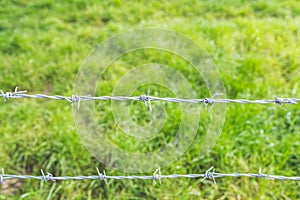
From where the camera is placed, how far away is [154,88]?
333 cm

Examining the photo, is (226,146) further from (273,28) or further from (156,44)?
(273,28)

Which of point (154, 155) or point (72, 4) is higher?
point (72, 4)

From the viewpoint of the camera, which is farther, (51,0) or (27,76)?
(51,0)

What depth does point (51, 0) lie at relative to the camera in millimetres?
4918

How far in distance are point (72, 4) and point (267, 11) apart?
2745 mm

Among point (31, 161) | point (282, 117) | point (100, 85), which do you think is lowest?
point (31, 161)

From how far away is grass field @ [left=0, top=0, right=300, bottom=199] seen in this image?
8.29 ft

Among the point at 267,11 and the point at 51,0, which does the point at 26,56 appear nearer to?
the point at 51,0

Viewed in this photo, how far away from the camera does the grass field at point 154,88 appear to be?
253 centimetres

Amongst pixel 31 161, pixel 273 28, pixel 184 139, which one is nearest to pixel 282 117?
pixel 184 139

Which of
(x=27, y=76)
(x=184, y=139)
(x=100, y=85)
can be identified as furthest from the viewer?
(x=27, y=76)

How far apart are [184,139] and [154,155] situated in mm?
309

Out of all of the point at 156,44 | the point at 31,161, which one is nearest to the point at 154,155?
the point at 31,161

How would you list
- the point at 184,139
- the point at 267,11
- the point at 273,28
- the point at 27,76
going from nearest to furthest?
the point at 184,139, the point at 27,76, the point at 273,28, the point at 267,11
